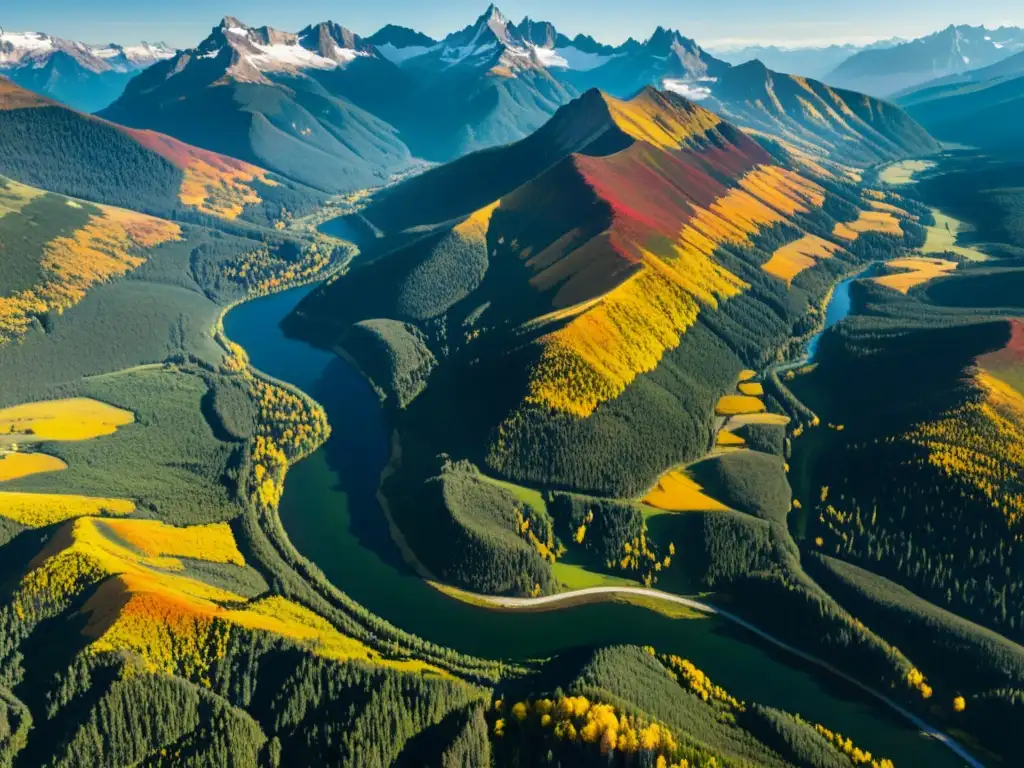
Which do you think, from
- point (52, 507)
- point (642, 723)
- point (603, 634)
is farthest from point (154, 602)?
point (603, 634)

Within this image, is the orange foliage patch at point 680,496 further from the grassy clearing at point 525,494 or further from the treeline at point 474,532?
the treeline at point 474,532

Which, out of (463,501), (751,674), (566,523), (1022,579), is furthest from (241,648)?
(1022,579)

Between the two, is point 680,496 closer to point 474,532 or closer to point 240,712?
point 474,532

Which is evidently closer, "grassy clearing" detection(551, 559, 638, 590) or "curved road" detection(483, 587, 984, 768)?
"curved road" detection(483, 587, 984, 768)

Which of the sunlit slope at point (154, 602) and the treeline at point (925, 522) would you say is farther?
the treeline at point (925, 522)

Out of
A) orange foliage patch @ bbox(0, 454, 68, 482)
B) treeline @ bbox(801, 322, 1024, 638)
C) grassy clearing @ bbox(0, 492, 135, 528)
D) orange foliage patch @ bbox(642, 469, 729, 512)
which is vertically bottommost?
orange foliage patch @ bbox(0, 454, 68, 482)

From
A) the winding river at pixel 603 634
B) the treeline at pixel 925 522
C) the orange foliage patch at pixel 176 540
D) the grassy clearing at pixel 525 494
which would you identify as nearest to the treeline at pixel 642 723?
the winding river at pixel 603 634

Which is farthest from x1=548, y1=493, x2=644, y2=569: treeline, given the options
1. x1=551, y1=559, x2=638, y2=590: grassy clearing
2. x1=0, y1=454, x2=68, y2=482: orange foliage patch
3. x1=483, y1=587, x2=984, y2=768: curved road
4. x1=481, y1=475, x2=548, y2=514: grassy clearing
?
x1=0, y1=454, x2=68, y2=482: orange foliage patch

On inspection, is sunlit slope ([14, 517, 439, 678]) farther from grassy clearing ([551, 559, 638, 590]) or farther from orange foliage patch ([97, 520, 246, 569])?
grassy clearing ([551, 559, 638, 590])

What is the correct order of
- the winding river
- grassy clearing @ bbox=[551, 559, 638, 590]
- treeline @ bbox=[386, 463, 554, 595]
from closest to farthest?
the winding river < treeline @ bbox=[386, 463, 554, 595] < grassy clearing @ bbox=[551, 559, 638, 590]

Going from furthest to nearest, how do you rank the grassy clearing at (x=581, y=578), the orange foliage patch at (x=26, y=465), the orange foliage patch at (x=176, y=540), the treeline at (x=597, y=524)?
the orange foliage patch at (x=26, y=465) → the treeline at (x=597, y=524) → the grassy clearing at (x=581, y=578) → the orange foliage patch at (x=176, y=540)

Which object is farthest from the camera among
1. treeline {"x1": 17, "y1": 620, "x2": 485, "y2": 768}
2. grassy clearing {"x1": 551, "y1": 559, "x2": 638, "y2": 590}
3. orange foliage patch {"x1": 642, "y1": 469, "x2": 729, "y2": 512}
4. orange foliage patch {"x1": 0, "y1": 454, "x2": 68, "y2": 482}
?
orange foliage patch {"x1": 0, "y1": 454, "x2": 68, "y2": 482}
